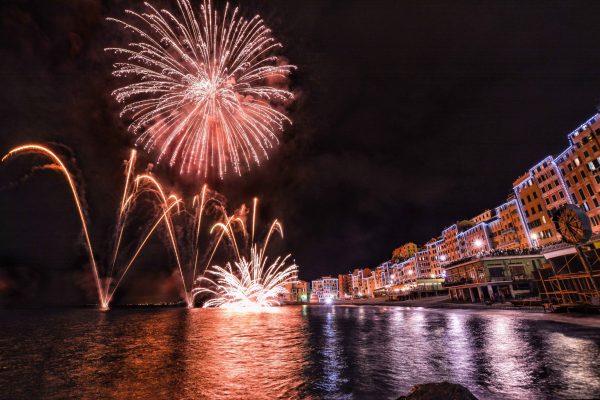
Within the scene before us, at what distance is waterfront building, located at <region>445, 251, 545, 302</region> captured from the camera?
60719mm

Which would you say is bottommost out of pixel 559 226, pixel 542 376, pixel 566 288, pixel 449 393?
pixel 542 376

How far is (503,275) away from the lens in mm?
62375

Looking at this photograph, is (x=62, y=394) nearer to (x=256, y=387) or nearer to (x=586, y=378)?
(x=256, y=387)

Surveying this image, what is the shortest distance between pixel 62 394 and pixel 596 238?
66242mm

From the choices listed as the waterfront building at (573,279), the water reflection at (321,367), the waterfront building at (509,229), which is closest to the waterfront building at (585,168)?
the waterfront building at (509,229)

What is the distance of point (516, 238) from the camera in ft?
280

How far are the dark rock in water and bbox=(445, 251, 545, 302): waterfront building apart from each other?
208 feet

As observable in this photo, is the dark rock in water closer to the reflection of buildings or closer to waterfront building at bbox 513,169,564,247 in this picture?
the reflection of buildings

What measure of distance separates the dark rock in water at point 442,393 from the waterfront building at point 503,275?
2500 inches

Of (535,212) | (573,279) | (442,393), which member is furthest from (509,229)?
(442,393)

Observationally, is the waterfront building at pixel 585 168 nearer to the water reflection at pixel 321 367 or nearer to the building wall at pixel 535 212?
the building wall at pixel 535 212

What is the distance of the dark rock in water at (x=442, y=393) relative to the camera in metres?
7.21

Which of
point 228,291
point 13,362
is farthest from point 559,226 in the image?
point 228,291

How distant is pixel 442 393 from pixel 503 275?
2733 inches
